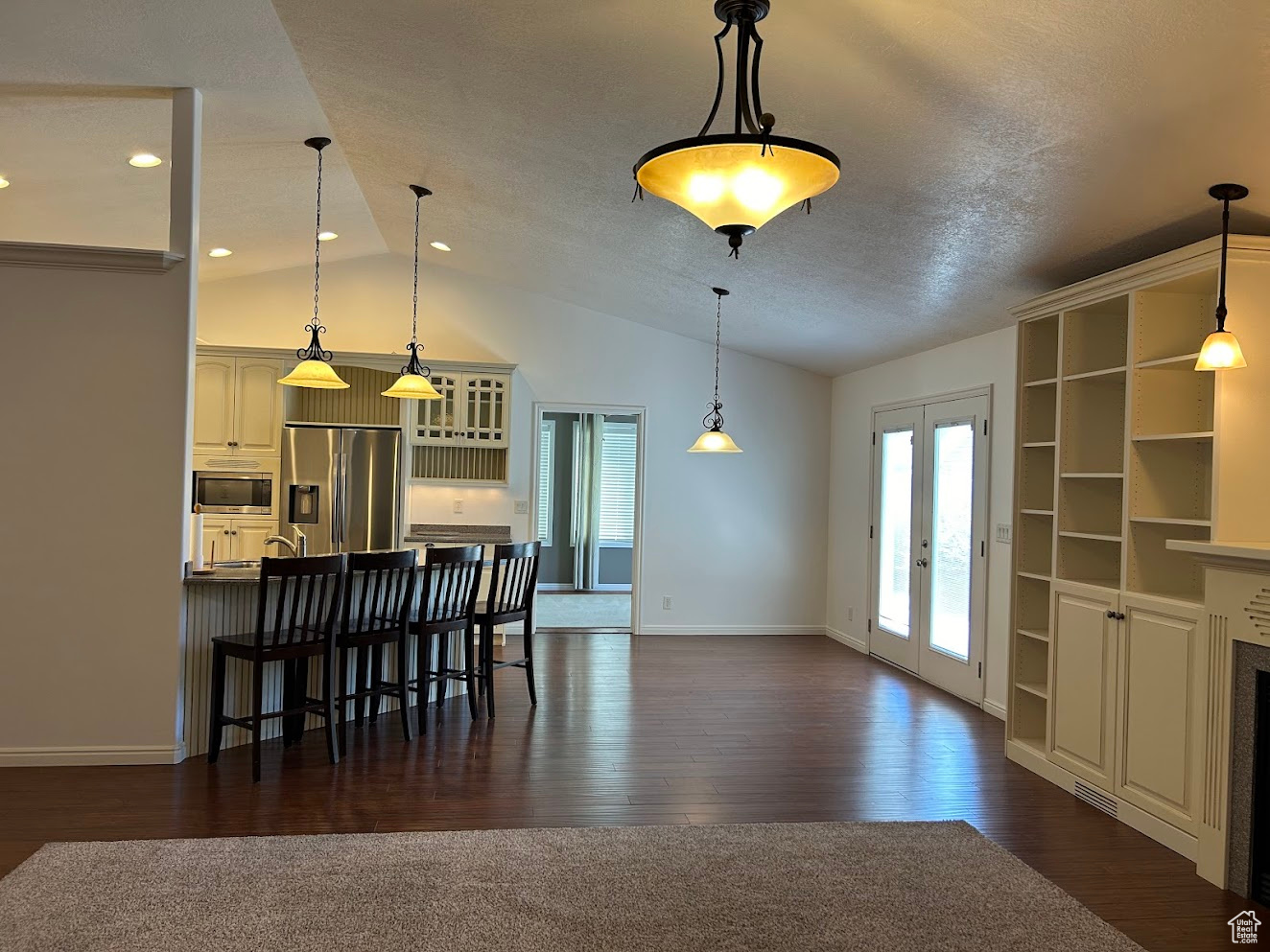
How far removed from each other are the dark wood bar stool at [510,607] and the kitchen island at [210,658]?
3.62 feet

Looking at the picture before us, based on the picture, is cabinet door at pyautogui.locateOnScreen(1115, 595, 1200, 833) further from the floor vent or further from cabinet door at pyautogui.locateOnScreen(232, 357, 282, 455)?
cabinet door at pyautogui.locateOnScreen(232, 357, 282, 455)

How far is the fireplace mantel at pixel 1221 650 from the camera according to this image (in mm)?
3236

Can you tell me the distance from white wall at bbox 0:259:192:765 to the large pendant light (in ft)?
10.2

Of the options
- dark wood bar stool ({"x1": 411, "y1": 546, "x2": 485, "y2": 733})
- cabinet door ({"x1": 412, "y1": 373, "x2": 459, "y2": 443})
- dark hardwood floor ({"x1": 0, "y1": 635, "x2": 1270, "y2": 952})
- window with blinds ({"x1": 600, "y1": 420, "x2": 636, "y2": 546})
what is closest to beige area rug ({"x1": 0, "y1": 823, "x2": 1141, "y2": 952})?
dark hardwood floor ({"x1": 0, "y1": 635, "x2": 1270, "y2": 952})

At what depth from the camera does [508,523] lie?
812 centimetres

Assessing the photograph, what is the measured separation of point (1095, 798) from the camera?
4125 mm

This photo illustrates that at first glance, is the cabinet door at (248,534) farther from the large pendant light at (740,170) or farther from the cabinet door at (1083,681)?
the large pendant light at (740,170)

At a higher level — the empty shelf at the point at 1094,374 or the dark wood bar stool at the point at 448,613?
the empty shelf at the point at 1094,374

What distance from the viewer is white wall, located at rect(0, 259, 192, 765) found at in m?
4.36

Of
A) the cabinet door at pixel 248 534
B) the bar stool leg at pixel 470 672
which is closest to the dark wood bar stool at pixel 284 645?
the bar stool leg at pixel 470 672

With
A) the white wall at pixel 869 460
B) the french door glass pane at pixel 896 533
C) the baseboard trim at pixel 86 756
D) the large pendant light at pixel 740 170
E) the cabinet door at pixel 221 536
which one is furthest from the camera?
the cabinet door at pixel 221 536

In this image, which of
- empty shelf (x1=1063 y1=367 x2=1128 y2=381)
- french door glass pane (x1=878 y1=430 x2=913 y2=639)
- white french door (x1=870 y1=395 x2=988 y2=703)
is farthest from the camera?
french door glass pane (x1=878 y1=430 x2=913 y2=639)

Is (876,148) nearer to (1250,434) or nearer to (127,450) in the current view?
(1250,434)

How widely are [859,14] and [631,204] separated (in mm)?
2485
